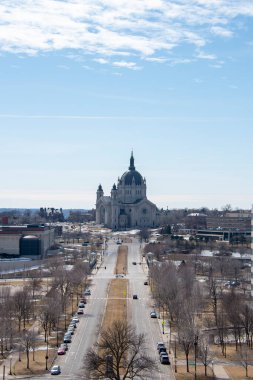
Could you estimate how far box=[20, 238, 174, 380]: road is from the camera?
47909 millimetres

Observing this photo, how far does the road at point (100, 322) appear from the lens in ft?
157

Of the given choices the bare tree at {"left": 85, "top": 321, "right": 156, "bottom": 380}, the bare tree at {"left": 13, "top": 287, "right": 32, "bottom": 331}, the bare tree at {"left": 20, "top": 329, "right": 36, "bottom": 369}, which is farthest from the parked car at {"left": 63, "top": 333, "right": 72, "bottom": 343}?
the bare tree at {"left": 85, "top": 321, "right": 156, "bottom": 380}

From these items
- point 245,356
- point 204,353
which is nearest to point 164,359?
point 204,353

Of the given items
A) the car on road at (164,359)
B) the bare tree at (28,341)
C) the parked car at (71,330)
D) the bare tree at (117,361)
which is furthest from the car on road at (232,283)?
the bare tree at (117,361)

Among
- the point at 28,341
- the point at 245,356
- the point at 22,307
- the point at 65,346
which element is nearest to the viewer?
the point at 245,356

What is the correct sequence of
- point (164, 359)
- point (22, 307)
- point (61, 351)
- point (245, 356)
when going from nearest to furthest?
point (164, 359) < point (245, 356) < point (61, 351) < point (22, 307)

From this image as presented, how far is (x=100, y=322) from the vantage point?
216 feet

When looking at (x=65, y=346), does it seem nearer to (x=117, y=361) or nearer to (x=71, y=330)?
(x=71, y=330)

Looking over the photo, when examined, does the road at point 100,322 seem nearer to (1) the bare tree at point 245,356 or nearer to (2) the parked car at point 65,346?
(2) the parked car at point 65,346

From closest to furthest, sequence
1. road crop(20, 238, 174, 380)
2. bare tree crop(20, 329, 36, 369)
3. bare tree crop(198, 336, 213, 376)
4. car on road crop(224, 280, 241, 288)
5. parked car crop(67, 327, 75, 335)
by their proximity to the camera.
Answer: bare tree crop(198, 336, 213, 376) → road crop(20, 238, 174, 380) → bare tree crop(20, 329, 36, 369) → parked car crop(67, 327, 75, 335) → car on road crop(224, 280, 241, 288)

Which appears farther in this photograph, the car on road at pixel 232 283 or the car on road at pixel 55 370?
the car on road at pixel 232 283

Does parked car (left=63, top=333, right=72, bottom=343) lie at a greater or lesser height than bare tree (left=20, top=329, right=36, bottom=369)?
lesser

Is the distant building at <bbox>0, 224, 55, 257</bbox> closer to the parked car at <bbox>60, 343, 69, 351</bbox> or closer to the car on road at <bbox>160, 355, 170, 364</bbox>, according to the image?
the parked car at <bbox>60, 343, 69, 351</bbox>

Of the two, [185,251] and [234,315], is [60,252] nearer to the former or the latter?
[185,251]
